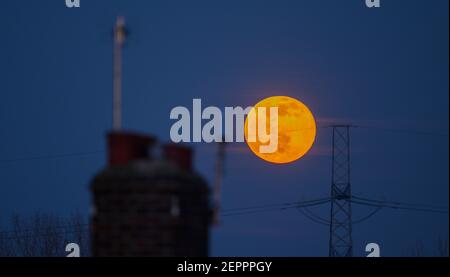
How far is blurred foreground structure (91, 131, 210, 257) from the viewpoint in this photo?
852 inches

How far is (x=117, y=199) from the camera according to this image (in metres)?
21.9

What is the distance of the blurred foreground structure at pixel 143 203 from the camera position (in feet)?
71.0

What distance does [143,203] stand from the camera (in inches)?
855

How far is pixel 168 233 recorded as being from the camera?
70.9 feet
